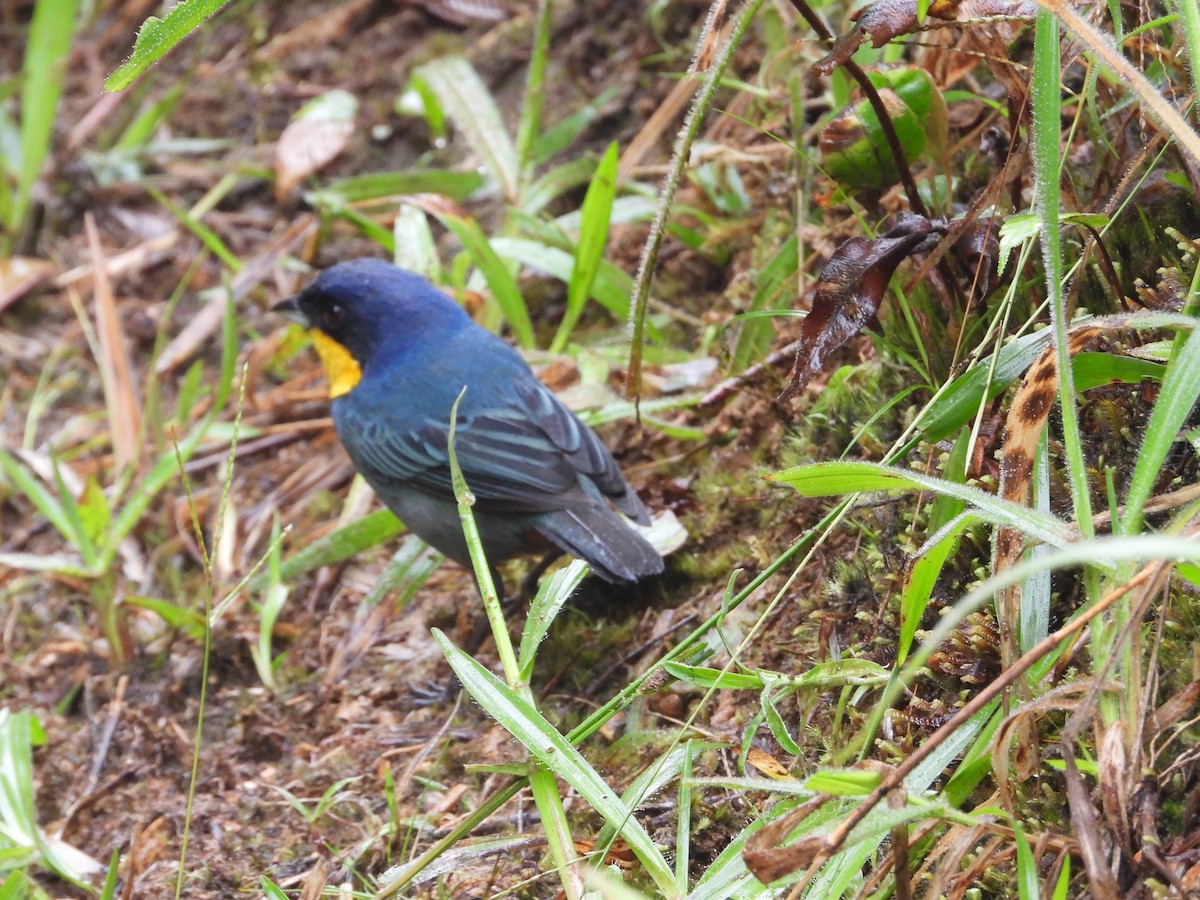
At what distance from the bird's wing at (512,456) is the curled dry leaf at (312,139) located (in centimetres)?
257

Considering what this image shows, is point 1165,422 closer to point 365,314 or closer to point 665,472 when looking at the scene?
point 665,472

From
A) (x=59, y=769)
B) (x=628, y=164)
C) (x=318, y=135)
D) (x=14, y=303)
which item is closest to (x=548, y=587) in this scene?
(x=59, y=769)

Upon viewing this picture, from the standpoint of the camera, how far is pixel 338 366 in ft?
16.8

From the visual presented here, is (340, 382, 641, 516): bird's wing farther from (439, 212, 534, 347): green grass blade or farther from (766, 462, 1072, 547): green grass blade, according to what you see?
(766, 462, 1072, 547): green grass blade

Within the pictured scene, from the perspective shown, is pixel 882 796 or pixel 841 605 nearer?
pixel 882 796

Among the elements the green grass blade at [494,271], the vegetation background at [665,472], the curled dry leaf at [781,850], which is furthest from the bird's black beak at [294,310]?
the curled dry leaf at [781,850]

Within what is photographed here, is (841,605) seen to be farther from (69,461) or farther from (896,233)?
(69,461)

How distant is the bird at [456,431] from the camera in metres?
4.09

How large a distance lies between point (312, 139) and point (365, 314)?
82.5 inches

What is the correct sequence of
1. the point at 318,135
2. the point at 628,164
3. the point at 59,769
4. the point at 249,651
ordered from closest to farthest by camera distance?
the point at 59,769, the point at 249,651, the point at 628,164, the point at 318,135

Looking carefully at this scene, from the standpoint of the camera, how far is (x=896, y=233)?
2934mm

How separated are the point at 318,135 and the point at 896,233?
4499 millimetres

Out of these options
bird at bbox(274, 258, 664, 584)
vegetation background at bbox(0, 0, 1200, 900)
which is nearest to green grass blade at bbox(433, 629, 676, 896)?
vegetation background at bbox(0, 0, 1200, 900)

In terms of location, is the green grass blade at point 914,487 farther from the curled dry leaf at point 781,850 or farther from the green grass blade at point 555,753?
the green grass blade at point 555,753
